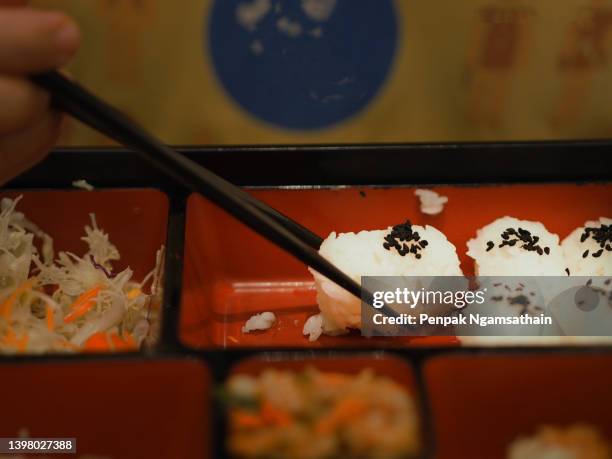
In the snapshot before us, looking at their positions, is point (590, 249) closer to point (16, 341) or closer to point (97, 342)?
point (97, 342)

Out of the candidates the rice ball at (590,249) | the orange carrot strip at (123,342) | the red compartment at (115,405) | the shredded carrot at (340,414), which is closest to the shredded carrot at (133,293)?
the orange carrot strip at (123,342)

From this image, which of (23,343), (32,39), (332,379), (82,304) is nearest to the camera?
(32,39)

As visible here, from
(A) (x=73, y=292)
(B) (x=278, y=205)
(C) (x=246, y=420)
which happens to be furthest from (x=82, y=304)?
(C) (x=246, y=420)

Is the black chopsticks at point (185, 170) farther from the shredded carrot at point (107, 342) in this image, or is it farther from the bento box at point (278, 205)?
the shredded carrot at point (107, 342)

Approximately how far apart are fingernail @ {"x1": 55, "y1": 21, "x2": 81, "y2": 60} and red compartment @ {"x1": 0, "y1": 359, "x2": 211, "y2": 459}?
0.67 m

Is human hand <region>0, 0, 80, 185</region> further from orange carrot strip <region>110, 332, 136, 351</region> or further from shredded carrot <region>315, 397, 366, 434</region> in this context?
shredded carrot <region>315, 397, 366, 434</region>

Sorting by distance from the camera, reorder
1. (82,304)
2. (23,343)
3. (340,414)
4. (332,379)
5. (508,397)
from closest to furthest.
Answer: (340,414), (332,379), (508,397), (23,343), (82,304)

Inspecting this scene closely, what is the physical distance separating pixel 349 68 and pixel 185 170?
0.60 metres

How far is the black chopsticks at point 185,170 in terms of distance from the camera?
48.3 inches

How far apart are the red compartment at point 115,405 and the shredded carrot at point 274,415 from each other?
0.22 m

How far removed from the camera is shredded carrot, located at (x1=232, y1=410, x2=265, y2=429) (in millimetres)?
1250

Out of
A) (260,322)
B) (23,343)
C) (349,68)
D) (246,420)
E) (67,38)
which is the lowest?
(246,420)

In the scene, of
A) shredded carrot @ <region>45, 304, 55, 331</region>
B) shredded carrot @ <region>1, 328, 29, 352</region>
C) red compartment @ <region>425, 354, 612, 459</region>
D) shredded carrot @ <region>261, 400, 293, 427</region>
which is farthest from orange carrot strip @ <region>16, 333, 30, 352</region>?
red compartment @ <region>425, 354, 612, 459</region>

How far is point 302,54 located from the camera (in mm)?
1729
